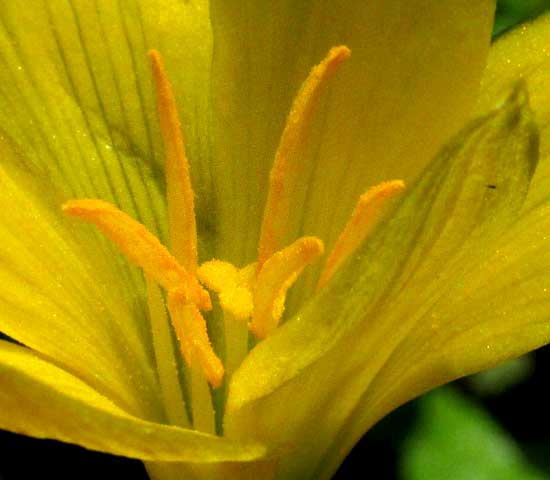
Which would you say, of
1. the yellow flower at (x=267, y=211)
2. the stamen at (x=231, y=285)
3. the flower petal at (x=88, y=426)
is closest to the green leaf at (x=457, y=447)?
the yellow flower at (x=267, y=211)

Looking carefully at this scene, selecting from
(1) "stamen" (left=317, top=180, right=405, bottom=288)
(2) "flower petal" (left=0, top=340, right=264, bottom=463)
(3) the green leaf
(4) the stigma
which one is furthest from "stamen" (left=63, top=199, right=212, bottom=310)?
(3) the green leaf

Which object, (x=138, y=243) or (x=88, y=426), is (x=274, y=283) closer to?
(x=138, y=243)

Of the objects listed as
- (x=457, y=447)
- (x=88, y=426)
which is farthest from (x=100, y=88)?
(x=457, y=447)

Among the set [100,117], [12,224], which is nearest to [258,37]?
[100,117]

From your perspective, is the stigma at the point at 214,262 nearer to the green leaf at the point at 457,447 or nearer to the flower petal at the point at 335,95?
the flower petal at the point at 335,95

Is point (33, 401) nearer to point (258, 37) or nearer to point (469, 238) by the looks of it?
point (469, 238)

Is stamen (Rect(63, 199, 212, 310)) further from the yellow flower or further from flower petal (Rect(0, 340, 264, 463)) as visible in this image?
Result: flower petal (Rect(0, 340, 264, 463))
